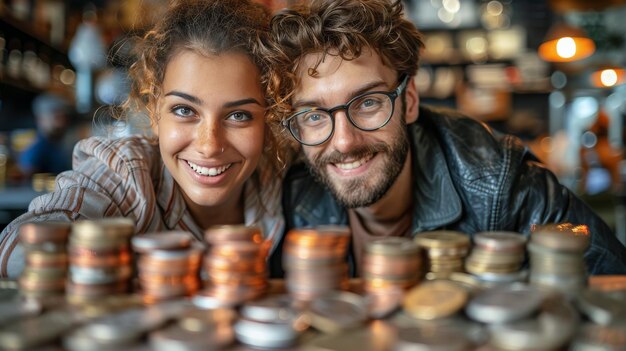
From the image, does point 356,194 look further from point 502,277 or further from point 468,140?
point 502,277

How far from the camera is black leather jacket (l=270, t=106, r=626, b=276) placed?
1391 millimetres

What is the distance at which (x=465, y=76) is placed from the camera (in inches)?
213

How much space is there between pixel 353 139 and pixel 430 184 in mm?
336

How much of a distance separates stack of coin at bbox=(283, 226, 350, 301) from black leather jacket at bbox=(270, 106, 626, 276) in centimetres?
63

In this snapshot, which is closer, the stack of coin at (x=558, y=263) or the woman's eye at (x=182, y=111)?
the stack of coin at (x=558, y=263)

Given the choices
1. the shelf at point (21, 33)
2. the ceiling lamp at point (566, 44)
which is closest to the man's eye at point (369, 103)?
the shelf at point (21, 33)

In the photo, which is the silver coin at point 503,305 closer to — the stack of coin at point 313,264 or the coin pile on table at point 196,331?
the stack of coin at point 313,264

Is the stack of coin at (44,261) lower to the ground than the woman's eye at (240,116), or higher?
lower

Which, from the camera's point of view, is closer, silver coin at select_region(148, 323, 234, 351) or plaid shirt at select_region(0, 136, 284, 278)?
silver coin at select_region(148, 323, 234, 351)

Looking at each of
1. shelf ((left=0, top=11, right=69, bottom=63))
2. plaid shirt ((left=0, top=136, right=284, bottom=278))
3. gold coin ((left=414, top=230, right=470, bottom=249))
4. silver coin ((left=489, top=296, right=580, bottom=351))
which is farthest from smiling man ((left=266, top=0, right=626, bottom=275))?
shelf ((left=0, top=11, right=69, bottom=63))


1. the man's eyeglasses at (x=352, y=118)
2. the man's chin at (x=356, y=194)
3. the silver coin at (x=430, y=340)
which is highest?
the man's eyeglasses at (x=352, y=118)

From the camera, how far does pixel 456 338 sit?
57cm

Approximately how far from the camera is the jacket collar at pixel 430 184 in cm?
147

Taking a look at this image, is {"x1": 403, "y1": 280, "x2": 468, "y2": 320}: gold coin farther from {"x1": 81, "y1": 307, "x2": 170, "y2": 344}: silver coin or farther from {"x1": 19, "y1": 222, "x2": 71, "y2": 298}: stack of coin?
{"x1": 19, "y1": 222, "x2": 71, "y2": 298}: stack of coin
